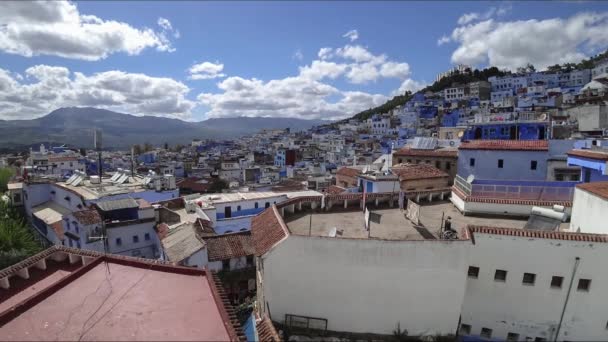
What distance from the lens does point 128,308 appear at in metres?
7.84

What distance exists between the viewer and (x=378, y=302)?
10.7 meters

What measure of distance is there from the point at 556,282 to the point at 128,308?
12.5m

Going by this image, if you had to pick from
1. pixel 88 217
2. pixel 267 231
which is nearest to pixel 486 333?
pixel 267 231

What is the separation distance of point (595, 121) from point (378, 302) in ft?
155

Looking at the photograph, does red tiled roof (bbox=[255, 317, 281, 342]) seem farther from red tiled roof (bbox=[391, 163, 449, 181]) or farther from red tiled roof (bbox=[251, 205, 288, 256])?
red tiled roof (bbox=[391, 163, 449, 181])

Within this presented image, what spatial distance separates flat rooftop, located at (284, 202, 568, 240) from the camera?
12008mm

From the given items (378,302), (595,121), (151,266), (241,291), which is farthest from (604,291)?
(595,121)

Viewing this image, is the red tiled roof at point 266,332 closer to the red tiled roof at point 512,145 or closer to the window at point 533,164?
the red tiled roof at point 512,145

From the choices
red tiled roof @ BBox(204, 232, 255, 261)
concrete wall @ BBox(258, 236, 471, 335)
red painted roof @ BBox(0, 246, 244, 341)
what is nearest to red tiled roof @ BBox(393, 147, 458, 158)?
red tiled roof @ BBox(204, 232, 255, 261)

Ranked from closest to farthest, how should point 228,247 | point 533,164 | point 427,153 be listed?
1. point 533,164
2. point 228,247
3. point 427,153

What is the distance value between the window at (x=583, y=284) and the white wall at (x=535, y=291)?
0.10m

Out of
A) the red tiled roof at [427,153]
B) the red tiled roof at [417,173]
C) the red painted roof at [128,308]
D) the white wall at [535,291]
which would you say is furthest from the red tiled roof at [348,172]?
the red painted roof at [128,308]

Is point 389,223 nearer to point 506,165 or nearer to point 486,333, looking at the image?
point 486,333

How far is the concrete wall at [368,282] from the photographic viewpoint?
1021 cm
